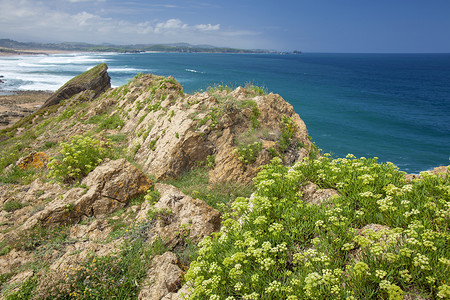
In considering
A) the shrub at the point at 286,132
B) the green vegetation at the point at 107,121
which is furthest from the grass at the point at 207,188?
the green vegetation at the point at 107,121

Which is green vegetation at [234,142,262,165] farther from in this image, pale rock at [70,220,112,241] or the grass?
pale rock at [70,220,112,241]

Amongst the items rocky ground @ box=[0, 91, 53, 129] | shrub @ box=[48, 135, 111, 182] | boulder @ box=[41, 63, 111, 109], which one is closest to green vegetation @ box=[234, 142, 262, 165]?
shrub @ box=[48, 135, 111, 182]

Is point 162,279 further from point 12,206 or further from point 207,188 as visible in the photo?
point 12,206

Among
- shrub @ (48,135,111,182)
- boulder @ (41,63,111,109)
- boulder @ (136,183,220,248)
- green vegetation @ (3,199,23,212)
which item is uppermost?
boulder @ (41,63,111,109)

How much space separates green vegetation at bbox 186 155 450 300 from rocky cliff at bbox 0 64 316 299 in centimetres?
Answer: 179

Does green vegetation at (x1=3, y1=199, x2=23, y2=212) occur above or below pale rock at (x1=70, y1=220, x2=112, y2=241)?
below

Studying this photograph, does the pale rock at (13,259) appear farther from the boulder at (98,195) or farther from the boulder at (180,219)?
the boulder at (180,219)

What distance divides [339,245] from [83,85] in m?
38.0

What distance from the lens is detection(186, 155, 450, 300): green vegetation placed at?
3.47m

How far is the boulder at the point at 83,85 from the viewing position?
33812 millimetres

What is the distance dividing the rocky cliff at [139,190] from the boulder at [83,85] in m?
20.0

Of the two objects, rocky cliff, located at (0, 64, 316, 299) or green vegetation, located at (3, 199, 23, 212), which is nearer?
rocky cliff, located at (0, 64, 316, 299)

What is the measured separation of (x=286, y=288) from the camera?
12.2 ft

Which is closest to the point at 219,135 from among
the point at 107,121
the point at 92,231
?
the point at 92,231
